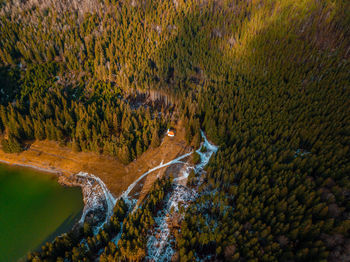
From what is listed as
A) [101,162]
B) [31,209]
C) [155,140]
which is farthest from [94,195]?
[155,140]

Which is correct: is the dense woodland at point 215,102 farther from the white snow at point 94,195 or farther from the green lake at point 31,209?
the green lake at point 31,209

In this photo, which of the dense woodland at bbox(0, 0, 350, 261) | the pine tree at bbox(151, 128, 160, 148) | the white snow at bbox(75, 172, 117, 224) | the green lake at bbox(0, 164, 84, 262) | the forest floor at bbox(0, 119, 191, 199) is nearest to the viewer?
the dense woodland at bbox(0, 0, 350, 261)

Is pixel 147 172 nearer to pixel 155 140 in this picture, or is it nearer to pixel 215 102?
pixel 155 140

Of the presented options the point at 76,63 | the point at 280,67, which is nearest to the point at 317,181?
the point at 280,67

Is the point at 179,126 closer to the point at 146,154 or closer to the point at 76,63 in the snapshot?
the point at 146,154

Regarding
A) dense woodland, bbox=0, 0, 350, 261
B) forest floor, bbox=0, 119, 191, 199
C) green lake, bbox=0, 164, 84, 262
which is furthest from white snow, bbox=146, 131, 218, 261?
green lake, bbox=0, 164, 84, 262

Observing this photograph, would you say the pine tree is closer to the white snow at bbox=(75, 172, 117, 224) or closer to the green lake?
the white snow at bbox=(75, 172, 117, 224)
